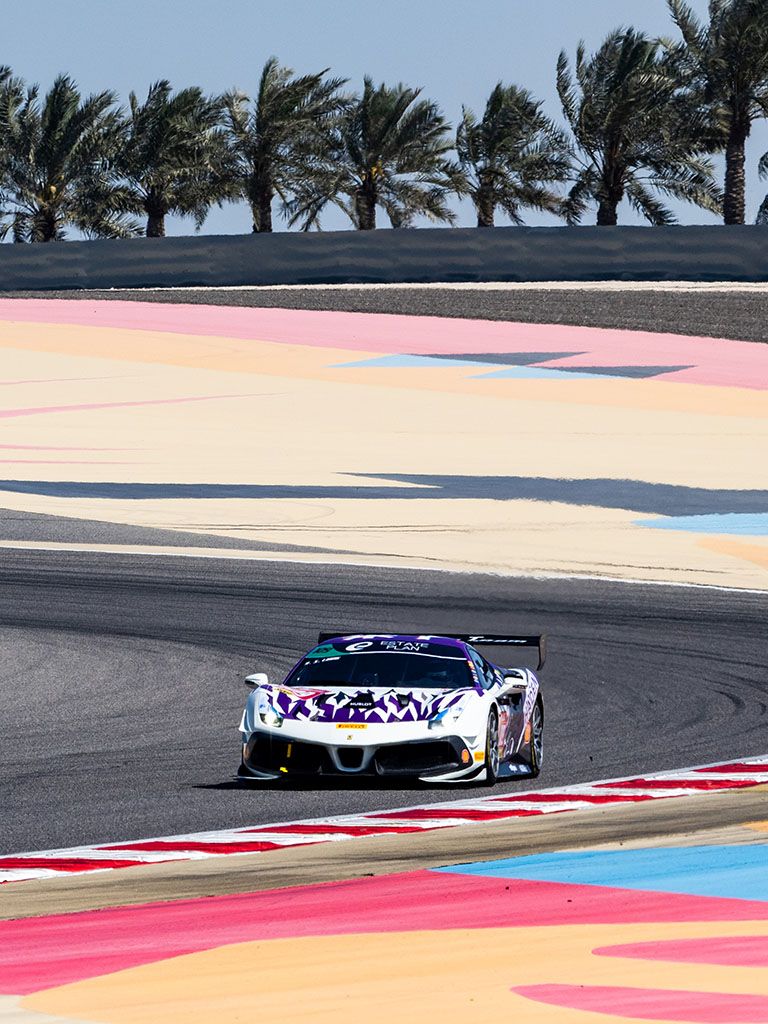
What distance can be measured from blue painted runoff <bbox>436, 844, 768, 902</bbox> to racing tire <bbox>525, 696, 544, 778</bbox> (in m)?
3.61

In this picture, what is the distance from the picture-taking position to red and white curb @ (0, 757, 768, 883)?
10.3 m

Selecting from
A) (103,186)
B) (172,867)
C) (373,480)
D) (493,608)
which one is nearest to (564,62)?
(103,186)

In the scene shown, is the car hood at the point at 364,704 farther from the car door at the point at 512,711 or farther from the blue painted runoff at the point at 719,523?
the blue painted runoff at the point at 719,523

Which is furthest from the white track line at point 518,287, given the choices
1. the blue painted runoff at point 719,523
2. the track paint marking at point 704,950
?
the track paint marking at point 704,950

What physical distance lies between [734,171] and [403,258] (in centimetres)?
1887

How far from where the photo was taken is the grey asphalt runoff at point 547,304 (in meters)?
40.9

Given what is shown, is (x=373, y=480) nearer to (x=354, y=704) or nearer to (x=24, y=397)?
(x=24, y=397)

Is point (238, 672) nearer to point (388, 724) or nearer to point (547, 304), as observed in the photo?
point (388, 724)

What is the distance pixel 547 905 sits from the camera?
884 centimetres

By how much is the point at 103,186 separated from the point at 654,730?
55.8 meters

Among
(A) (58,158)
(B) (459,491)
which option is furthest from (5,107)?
(B) (459,491)

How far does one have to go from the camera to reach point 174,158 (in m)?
66.8

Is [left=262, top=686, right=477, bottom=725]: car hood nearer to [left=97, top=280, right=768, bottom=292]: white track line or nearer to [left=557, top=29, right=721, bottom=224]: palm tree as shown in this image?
[left=97, top=280, right=768, bottom=292]: white track line

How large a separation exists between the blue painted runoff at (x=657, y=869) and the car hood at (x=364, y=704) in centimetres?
302
